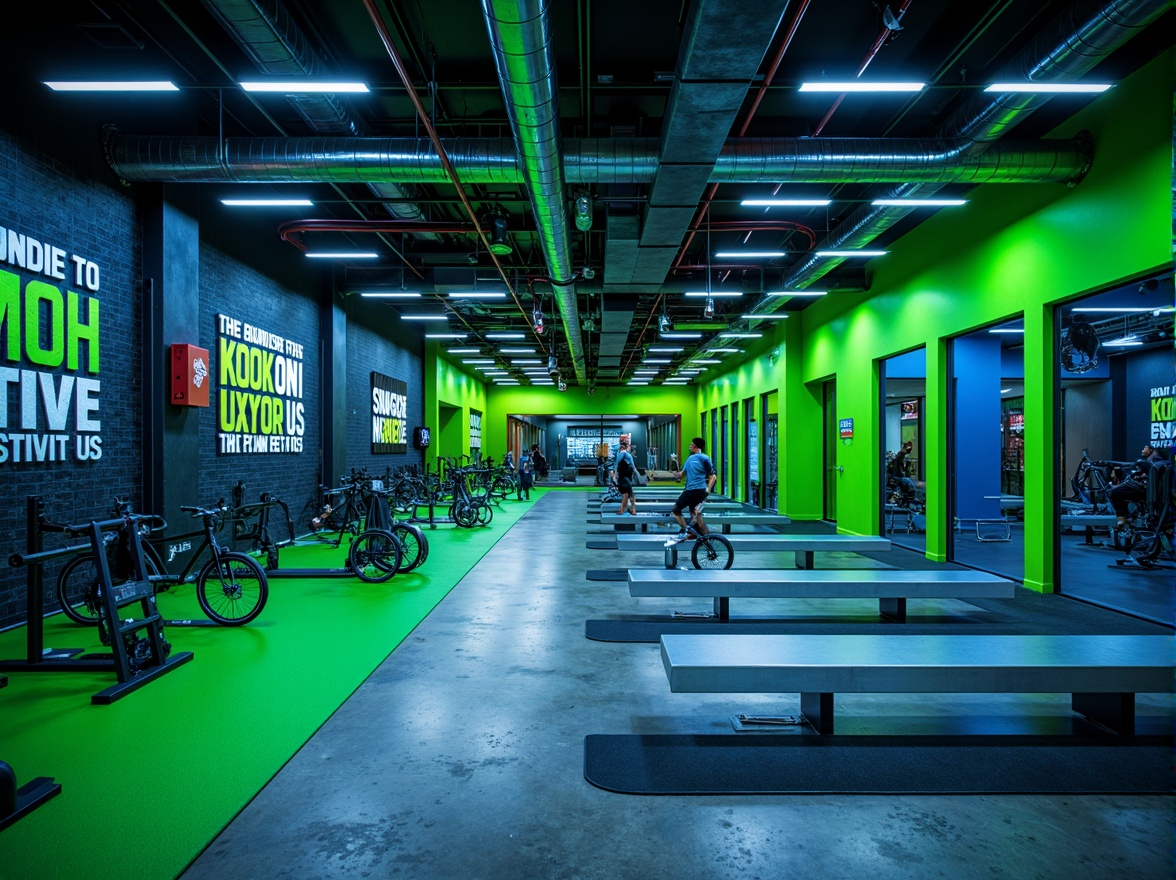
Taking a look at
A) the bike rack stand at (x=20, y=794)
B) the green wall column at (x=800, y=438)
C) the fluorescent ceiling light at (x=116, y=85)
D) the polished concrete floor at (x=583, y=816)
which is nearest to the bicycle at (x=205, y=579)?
the polished concrete floor at (x=583, y=816)

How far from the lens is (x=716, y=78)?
4.20m

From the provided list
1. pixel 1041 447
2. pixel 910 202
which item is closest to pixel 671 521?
pixel 1041 447

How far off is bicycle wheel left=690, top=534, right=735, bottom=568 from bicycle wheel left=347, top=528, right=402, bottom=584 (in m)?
3.20

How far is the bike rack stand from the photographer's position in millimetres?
2379

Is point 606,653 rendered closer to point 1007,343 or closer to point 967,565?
point 967,565

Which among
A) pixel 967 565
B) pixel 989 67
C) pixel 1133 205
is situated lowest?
pixel 967 565

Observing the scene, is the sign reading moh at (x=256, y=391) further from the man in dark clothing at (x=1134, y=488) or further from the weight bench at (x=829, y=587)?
the man in dark clothing at (x=1134, y=488)

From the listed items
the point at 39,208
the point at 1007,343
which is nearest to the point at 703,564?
the point at 39,208

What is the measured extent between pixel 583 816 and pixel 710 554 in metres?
4.39

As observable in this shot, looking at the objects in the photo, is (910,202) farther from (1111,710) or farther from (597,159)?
(1111,710)

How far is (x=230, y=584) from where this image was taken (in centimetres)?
516

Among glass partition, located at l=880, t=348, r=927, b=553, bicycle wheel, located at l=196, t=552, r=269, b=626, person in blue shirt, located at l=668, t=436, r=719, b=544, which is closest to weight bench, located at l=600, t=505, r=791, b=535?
glass partition, located at l=880, t=348, r=927, b=553

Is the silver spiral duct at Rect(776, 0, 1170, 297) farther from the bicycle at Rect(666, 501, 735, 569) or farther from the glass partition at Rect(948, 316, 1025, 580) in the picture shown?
the glass partition at Rect(948, 316, 1025, 580)

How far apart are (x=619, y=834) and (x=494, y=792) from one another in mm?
589
